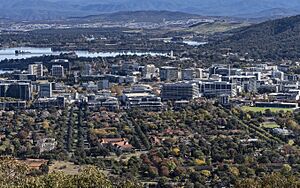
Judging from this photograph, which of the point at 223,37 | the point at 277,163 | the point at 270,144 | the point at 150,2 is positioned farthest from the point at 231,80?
the point at 150,2

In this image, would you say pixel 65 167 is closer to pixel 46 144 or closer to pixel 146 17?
pixel 46 144

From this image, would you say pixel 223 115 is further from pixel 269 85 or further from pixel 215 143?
pixel 269 85

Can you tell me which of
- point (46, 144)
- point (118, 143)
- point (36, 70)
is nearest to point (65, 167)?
point (46, 144)

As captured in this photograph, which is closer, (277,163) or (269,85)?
(277,163)

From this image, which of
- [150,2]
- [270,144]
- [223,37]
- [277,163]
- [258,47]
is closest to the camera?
[277,163]

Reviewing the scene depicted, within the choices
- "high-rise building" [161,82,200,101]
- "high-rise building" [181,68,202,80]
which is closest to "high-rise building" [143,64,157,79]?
"high-rise building" [181,68,202,80]

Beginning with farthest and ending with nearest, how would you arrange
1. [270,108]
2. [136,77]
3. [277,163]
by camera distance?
1. [136,77]
2. [270,108]
3. [277,163]
